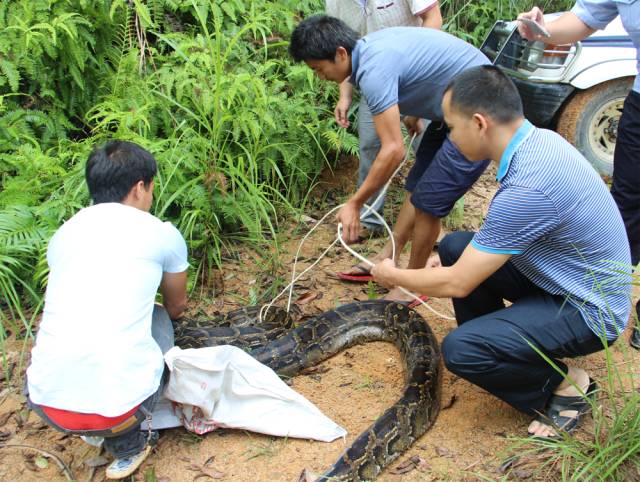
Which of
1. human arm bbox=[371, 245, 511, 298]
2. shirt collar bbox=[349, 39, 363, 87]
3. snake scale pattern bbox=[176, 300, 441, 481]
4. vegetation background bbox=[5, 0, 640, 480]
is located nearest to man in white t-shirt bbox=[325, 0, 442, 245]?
vegetation background bbox=[5, 0, 640, 480]

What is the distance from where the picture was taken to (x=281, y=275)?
5.16m

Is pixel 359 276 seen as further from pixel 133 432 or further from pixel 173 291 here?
pixel 133 432

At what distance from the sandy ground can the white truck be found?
336 centimetres

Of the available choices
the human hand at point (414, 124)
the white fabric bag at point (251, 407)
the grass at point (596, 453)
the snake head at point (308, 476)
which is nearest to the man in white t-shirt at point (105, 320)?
the white fabric bag at point (251, 407)

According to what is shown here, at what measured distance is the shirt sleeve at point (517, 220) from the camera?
2852 millimetres

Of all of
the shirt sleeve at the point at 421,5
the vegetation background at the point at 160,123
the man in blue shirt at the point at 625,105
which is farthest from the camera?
the shirt sleeve at the point at 421,5

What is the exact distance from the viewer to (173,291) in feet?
11.4

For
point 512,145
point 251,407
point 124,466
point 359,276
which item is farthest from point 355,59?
point 124,466

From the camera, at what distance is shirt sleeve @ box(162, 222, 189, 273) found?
316cm

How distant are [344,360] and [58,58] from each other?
3.85 metres

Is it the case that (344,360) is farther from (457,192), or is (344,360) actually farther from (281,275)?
(457,192)

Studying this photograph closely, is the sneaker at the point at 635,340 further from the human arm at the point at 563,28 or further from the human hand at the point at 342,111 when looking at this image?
the human hand at the point at 342,111

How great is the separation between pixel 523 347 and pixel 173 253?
1.95 meters

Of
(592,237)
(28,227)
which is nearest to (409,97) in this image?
(592,237)
